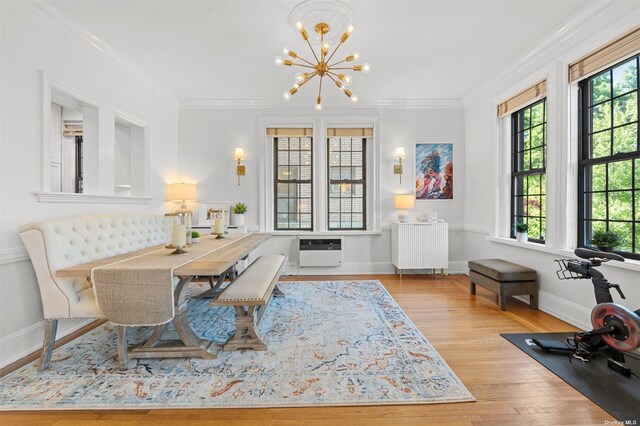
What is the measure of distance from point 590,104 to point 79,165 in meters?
7.29

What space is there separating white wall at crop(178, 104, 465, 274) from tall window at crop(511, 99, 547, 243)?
1.05 metres

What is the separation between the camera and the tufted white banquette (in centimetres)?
214

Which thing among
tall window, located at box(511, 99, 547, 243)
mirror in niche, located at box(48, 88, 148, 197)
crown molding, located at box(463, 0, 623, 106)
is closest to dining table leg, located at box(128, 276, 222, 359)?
mirror in niche, located at box(48, 88, 148, 197)

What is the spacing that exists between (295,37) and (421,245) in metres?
3.44

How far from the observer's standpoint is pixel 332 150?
526 cm

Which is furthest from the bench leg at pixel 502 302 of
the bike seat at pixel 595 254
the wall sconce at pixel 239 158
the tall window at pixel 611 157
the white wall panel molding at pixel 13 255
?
the white wall panel molding at pixel 13 255

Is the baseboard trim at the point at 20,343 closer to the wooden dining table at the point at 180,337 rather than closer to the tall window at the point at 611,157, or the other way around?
the wooden dining table at the point at 180,337

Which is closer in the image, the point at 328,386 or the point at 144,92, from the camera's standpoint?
the point at 328,386

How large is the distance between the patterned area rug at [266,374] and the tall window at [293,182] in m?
2.55

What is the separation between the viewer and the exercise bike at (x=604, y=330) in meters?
1.90

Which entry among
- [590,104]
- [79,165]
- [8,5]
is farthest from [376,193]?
[79,165]

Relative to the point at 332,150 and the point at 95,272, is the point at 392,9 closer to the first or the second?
the point at 332,150

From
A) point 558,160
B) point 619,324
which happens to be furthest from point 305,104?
point 619,324

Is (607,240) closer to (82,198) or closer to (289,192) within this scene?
(289,192)
